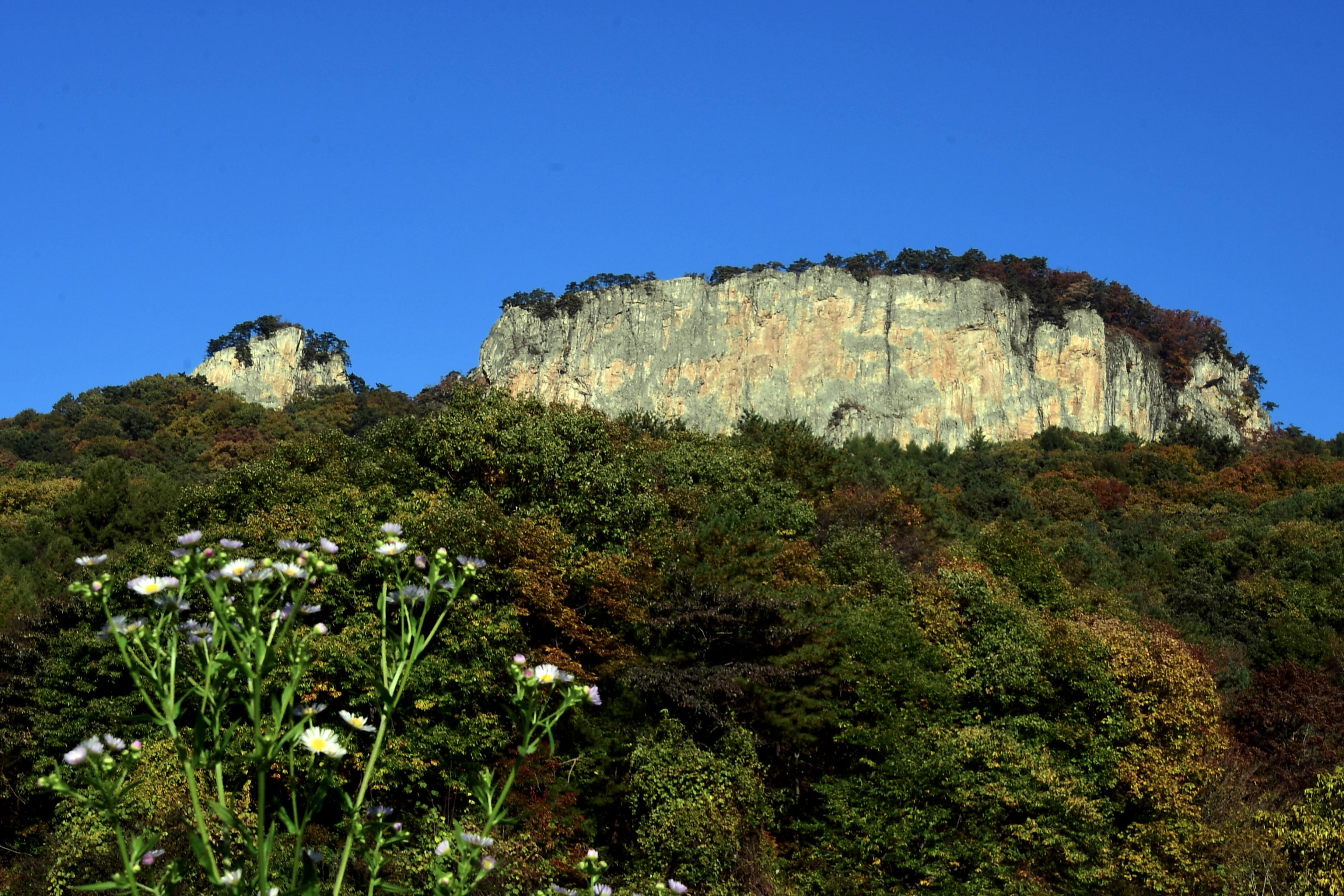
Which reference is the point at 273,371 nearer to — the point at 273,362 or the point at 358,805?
the point at 273,362

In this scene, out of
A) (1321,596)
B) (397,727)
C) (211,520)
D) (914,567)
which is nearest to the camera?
(397,727)

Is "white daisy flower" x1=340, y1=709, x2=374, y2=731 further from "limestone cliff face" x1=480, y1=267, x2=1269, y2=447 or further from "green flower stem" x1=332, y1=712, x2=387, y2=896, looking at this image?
"limestone cliff face" x1=480, y1=267, x2=1269, y2=447

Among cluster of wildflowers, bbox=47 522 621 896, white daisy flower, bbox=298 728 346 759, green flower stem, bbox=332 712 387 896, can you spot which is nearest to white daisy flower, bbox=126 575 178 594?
cluster of wildflowers, bbox=47 522 621 896

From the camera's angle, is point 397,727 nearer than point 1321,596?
Yes

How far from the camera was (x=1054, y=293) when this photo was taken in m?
112

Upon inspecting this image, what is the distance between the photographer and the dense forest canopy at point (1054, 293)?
110375mm

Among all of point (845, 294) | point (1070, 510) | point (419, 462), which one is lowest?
point (419, 462)

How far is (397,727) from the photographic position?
20.0 meters

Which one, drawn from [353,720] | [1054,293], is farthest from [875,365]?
[353,720]

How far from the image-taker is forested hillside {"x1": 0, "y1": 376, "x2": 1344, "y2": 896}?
20.5 m

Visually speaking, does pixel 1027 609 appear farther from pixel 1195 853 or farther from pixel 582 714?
pixel 582 714

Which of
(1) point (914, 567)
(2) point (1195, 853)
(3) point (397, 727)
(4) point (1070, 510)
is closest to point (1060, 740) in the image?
(2) point (1195, 853)

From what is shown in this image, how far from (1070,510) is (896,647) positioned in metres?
38.9

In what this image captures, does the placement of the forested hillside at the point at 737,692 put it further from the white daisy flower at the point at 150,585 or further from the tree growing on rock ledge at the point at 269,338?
the tree growing on rock ledge at the point at 269,338
